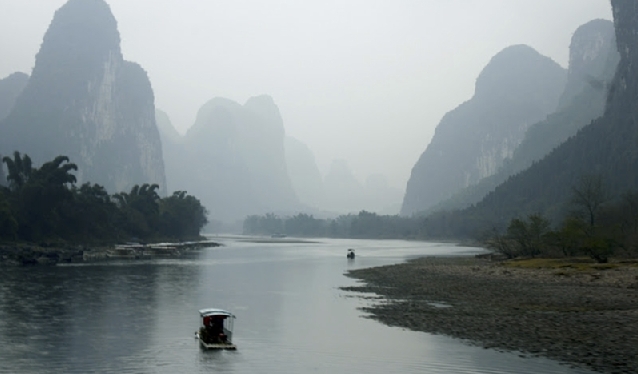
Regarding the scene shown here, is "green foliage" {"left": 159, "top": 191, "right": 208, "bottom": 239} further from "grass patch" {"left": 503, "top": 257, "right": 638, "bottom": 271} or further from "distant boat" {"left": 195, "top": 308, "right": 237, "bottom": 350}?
"distant boat" {"left": 195, "top": 308, "right": 237, "bottom": 350}

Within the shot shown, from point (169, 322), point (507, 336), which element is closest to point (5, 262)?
point (169, 322)

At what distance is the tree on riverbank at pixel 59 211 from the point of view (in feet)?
300

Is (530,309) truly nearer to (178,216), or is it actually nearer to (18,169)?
(18,169)

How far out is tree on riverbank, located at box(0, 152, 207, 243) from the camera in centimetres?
9144

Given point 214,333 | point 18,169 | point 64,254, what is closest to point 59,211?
point 18,169

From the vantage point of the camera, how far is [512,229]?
75.9m

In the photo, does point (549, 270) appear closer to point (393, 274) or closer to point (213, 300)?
point (393, 274)

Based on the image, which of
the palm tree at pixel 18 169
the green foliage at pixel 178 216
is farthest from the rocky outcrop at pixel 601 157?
the palm tree at pixel 18 169

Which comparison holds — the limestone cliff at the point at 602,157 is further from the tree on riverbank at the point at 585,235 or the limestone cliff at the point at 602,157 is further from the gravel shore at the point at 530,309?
the gravel shore at the point at 530,309

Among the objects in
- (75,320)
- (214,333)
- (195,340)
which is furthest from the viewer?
(75,320)

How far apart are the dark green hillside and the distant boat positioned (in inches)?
3912

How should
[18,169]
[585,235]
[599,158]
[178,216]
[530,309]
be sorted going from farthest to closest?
[178,216]
[599,158]
[18,169]
[585,235]
[530,309]

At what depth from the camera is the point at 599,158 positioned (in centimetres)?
13438

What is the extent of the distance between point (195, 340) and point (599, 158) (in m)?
125
